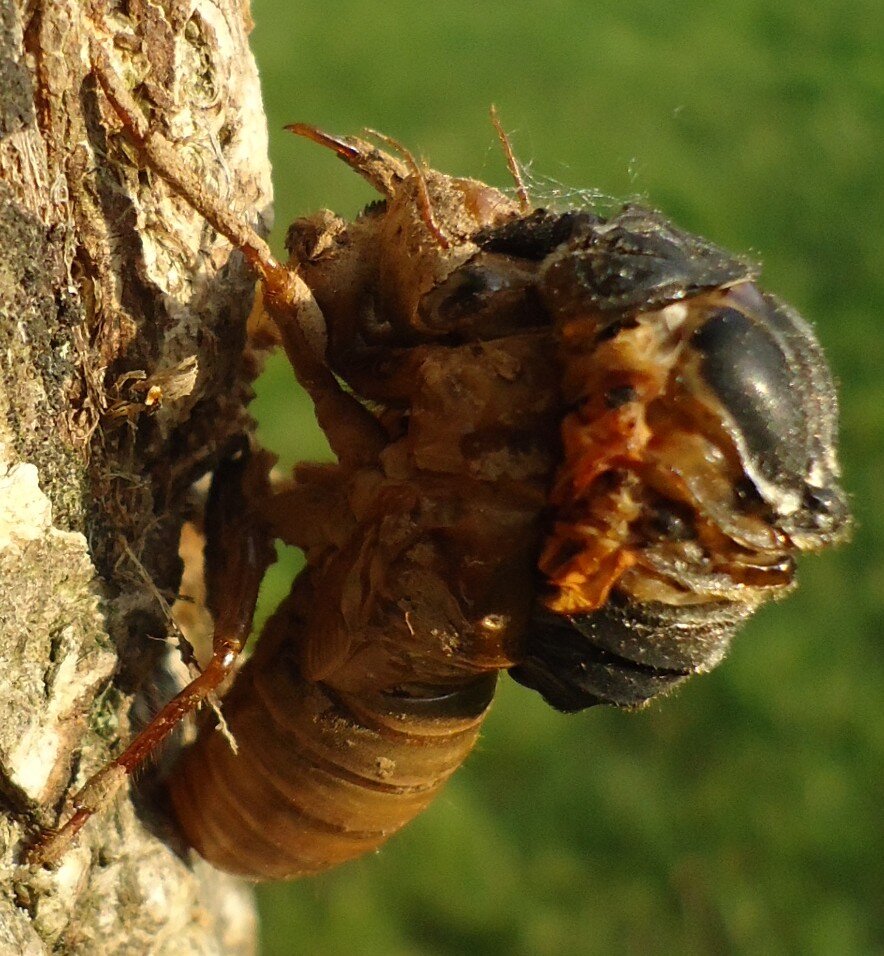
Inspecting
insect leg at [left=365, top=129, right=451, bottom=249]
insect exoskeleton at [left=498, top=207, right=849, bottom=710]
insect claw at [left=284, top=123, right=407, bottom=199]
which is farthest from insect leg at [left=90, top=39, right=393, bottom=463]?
insect exoskeleton at [left=498, top=207, right=849, bottom=710]

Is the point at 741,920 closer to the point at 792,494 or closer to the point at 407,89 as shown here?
the point at 792,494

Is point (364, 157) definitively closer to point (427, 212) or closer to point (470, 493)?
point (427, 212)

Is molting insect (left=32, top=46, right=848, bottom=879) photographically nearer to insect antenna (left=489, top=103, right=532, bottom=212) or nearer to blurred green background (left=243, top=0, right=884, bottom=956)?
insect antenna (left=489, top=103, right=532, bottom=212)

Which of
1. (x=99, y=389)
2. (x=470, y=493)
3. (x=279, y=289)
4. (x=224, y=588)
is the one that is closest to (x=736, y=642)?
(x=224, y=588)

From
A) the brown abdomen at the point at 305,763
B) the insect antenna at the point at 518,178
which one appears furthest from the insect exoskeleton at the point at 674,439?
the brown abdomen at the point at 305,763

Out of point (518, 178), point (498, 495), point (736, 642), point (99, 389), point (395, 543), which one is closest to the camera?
point (99, 389)

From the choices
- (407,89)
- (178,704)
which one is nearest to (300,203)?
(407,89)

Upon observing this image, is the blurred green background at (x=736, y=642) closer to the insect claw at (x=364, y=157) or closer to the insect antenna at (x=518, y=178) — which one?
the insect antenna at (x=518, y=178)
